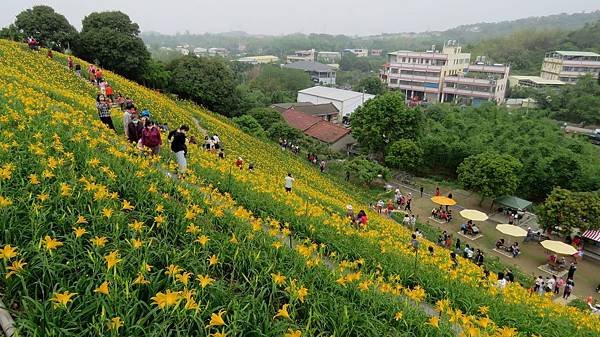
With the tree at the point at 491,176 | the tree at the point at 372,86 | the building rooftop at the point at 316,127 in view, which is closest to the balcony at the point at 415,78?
the tree at the point at 372,86

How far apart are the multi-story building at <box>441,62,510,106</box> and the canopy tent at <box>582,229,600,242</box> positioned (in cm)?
5429

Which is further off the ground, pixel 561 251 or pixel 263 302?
pixel 263 302

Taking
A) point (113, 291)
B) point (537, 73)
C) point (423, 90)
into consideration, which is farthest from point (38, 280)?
point (537, 73)

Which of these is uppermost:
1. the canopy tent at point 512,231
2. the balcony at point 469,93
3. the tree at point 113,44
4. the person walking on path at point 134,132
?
the tree at point 113,44

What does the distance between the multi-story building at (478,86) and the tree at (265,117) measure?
4778cm

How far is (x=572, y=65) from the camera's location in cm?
8544

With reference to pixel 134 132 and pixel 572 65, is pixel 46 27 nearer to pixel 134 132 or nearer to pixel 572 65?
pixel 134 132

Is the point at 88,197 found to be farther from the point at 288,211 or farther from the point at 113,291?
the point at 288,211

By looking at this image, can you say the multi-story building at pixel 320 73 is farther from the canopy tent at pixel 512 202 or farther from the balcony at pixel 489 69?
the canopy tent at pixel 512 202

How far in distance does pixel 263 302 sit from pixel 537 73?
365 feet

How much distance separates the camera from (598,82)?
6175 centimetres

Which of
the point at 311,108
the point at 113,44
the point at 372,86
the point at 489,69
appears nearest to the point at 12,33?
the point at 113,44

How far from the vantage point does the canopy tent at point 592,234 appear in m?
21.5

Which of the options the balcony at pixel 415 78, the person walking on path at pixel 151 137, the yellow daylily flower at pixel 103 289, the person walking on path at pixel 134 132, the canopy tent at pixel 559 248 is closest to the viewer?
the yellow daylily flower at pixel 103 289
